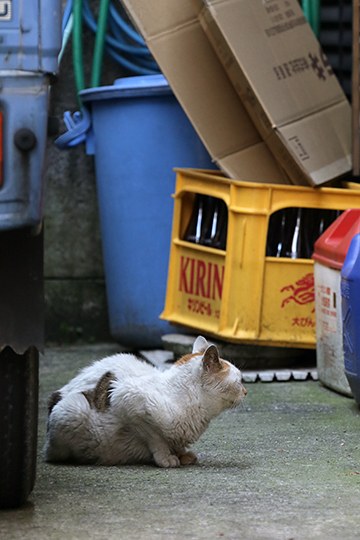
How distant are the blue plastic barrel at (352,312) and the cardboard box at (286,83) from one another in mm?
870

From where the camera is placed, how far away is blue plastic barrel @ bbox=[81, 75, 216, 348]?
6289 millimetres

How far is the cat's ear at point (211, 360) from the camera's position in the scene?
388 cm

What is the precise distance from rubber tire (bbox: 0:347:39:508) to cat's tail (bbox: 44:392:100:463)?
27.0 inches

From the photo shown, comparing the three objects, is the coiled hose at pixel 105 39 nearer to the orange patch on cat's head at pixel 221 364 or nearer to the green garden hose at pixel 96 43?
the green garden hose at pixel 96 43

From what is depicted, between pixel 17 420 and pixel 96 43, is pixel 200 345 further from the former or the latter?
pixel 96 43

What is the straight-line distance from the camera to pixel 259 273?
5578 millimetres

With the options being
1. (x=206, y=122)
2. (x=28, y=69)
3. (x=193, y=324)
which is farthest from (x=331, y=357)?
(x=28, y=69)

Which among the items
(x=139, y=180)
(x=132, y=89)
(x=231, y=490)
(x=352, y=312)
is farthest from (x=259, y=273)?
(x=231, y=490)

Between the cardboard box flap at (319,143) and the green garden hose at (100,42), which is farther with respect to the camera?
the green garden hose at (100,42)

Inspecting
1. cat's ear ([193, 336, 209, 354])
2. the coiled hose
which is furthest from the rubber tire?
the coiled hose

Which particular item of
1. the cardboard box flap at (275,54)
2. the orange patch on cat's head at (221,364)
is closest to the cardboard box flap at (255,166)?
the cardboard box flap at (275,54)

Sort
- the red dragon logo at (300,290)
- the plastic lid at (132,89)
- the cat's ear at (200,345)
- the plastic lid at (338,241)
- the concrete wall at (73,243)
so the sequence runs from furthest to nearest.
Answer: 1. the concrete wall at (73,243)
2. the plastic lid at (132,89)
3. the red dragon logo at (300,290)
4. the plastic lid at (338,241)
5. the cat's ear at (200,345)

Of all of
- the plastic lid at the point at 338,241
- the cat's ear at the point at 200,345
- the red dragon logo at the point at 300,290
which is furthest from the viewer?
the red dragon logo at the point at 300,290

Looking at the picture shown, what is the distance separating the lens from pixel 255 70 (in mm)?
5496
